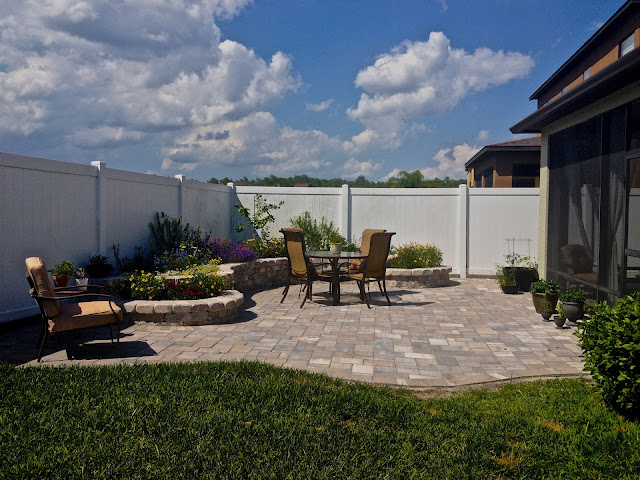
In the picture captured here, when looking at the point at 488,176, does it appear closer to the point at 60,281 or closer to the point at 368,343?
the point at 368,343

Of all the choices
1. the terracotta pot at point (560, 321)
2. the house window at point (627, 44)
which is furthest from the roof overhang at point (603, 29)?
the terracotta pot at point (560, 321)

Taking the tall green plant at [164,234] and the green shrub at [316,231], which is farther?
the green shrub at [316,231]

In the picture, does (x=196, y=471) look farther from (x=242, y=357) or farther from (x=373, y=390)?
(x=242, y=357)

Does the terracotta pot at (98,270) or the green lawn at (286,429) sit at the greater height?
the terracotta pot at (98,270)

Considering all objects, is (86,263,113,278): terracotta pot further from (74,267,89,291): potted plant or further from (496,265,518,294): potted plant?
(496,265,518,294): potted plant

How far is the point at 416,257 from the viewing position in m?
10.7

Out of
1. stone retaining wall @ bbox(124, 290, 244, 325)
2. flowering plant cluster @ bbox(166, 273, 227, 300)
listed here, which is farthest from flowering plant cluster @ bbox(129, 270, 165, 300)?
stone retaining wall @ bbox(124, 290, 244, 325)

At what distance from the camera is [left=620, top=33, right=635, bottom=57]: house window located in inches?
561

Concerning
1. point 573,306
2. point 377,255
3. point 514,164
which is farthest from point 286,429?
point 514,164

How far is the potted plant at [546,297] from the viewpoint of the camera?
7.09 metres

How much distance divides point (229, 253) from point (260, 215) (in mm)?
2630

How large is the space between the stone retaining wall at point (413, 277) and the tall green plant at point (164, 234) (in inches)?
166

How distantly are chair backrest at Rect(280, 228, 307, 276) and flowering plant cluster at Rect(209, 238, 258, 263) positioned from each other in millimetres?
1560

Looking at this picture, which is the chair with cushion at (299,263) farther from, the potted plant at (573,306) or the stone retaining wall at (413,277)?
the potted plant at (573,306)
